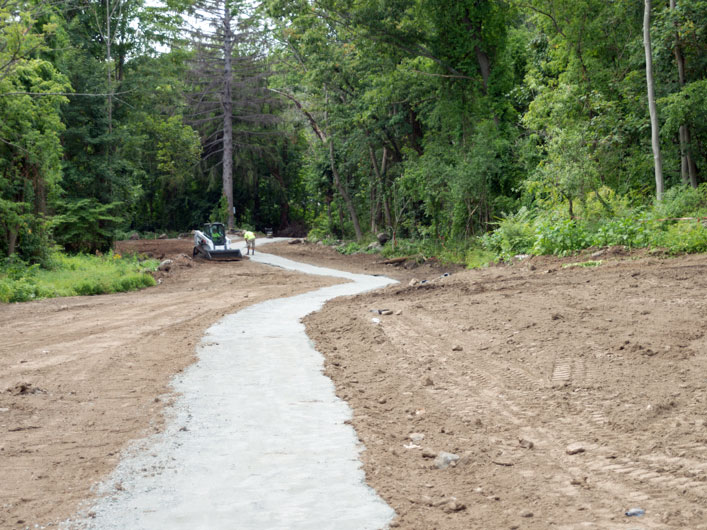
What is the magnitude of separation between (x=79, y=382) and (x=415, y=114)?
29.0 metres

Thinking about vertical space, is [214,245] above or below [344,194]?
below

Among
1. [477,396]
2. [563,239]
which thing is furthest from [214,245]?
[477,396]

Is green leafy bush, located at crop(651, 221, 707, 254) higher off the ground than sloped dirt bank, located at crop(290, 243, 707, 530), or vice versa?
green leafy bush, located at crop(651, 221, 707, 254)

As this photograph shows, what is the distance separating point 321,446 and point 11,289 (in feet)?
45.9

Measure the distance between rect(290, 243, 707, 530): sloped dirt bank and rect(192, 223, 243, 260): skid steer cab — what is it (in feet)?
63.0

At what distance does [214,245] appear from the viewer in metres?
31.0

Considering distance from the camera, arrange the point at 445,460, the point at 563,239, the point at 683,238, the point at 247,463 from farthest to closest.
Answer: the point at 563,239 → the point at 683,238 → the point at 247,463 → the point at 445,460

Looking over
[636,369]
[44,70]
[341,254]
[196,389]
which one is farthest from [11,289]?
[341,254]

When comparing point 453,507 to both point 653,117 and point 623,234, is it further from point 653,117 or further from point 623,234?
point 653,117

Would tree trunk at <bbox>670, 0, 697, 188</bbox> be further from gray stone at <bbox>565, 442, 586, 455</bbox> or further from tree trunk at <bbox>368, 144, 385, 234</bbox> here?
tree trunk at <bbox>368, 144, 385, 234</bbox>

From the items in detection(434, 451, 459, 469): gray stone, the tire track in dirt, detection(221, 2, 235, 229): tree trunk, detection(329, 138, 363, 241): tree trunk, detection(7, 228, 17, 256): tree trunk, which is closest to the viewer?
the tire track in dirt

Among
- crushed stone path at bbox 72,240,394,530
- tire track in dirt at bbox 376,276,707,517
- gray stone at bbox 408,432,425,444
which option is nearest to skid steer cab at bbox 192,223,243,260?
crushed stone path at bbox 72,240,394,530

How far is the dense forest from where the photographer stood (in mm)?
18047

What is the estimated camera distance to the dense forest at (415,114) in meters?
18.0
